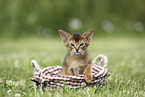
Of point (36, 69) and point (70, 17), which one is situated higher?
point (70, 17)

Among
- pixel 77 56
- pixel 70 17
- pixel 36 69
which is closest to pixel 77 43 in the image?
pixel 77 56

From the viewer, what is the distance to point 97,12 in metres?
14.6

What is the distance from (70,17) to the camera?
14.2 metres

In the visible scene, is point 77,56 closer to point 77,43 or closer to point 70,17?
point 77,43

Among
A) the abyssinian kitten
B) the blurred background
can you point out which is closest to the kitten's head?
the abyssinian kitten

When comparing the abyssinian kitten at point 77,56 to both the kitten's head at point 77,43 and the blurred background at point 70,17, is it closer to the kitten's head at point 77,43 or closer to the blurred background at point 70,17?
the kitten's head at point 77,43

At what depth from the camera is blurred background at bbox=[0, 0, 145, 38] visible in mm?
12828

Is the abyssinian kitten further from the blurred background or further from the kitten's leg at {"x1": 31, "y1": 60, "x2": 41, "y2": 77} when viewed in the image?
the blurred background

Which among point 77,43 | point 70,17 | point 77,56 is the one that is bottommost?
point 77,56

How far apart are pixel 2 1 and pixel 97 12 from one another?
6.28m

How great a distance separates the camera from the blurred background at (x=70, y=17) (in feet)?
42.1

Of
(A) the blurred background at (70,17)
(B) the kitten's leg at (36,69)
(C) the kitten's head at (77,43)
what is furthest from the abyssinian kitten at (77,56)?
(A) the blurred background at (70,17)

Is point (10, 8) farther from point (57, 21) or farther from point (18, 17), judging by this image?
point (57, 21)

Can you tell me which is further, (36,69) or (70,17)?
(70,17)
